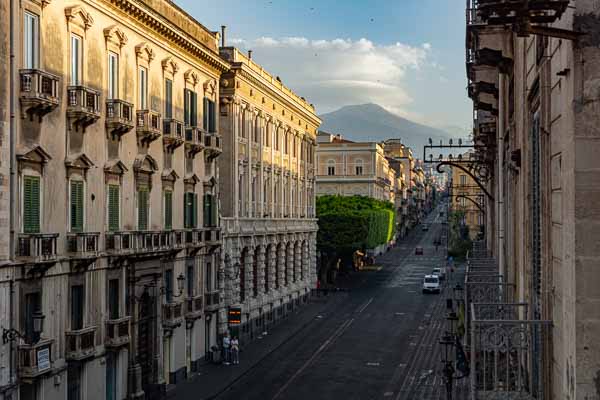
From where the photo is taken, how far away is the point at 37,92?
82.8ft

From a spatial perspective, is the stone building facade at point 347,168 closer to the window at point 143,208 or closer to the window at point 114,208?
the window at point 143,208

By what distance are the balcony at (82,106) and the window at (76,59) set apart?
491 mm

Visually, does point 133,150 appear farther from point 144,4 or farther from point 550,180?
point 550,180

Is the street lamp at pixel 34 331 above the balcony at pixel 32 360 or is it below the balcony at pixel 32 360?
above

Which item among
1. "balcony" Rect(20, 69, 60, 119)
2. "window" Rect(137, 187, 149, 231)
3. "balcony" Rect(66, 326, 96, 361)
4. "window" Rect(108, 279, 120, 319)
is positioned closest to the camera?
"balcony" Rect(20, 69, 60, 119)

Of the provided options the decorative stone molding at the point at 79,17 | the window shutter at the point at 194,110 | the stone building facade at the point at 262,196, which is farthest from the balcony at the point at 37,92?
the stone building facade at the point at 262,196

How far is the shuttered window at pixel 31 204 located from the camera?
25500 mm

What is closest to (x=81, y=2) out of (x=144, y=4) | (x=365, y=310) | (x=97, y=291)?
(x=144, y=4)

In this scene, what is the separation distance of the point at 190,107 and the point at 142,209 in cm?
813

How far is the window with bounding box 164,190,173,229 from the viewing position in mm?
38625

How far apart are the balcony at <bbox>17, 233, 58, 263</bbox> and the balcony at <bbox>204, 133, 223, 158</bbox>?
1759cm

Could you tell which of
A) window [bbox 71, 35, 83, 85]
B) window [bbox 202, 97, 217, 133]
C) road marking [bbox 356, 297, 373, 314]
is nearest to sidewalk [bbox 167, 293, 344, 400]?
road marking [bbox 356, 297, 373, 314]

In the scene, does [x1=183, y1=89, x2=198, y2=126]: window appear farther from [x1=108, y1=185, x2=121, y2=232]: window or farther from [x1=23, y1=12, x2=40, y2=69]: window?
[x1=23, y1=12, x2=40, y2=69]: window

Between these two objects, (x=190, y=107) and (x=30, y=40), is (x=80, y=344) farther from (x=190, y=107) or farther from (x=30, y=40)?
(x=190, y=107)
